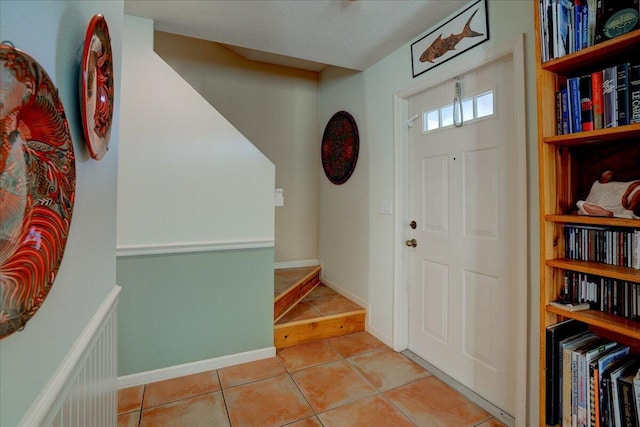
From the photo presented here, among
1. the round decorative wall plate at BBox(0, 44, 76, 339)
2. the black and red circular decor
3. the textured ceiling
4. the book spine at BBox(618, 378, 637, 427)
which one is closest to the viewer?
the round decorative wall plate at BBox(0, 44, 76, 339)

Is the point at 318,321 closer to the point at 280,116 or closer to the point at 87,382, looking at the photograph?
the point at 87,382

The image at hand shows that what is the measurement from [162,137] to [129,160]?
0.25 m

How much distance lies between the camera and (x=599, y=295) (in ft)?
3.78

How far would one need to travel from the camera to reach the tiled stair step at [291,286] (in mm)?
2594

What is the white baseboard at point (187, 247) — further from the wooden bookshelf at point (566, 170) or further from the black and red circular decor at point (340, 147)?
the wooden bookshelf at point (566, 170)

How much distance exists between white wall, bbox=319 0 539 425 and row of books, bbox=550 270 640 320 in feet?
0.94

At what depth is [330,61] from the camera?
2.57 meters

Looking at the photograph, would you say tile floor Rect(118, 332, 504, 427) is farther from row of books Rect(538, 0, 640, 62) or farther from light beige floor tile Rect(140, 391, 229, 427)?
row of books Rect(538, 0, 640, 62)

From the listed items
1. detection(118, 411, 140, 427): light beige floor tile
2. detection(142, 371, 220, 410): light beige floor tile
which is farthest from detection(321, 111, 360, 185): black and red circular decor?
detection(118, 411, 140, 427): light beige floor tile

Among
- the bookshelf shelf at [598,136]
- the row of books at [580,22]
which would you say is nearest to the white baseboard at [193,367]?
the bookshelf shelf at [598,136]

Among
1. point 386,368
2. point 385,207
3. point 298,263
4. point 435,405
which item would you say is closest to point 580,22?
point 385,207

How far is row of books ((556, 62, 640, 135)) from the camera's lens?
1.00m

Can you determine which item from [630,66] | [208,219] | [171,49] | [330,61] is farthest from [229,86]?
[630,66]

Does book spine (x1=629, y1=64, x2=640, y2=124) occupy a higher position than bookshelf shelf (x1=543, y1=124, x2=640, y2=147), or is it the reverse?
book spine (x1=629, y1=64, x2=640, y2=124)
